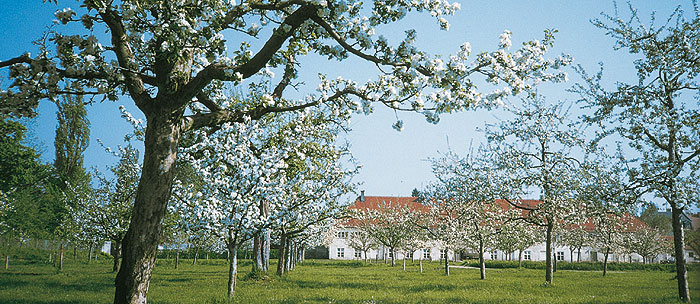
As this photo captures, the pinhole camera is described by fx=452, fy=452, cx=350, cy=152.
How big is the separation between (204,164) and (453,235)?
20875 millimetres

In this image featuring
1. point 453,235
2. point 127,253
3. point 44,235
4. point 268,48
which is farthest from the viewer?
point 44,235

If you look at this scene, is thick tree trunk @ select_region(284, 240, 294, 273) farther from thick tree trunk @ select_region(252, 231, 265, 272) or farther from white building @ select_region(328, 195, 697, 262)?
white building @ select_region(328, 195, 697, 262)

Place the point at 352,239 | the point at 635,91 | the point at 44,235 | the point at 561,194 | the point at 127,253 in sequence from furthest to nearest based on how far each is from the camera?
the point at 352,239 < the point at 44,235 < the point at 561,194 < the point at 635,91 < the point at 127,253

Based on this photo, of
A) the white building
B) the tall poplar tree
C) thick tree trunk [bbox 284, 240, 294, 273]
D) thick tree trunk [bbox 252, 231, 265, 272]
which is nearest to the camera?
the tall poplar tree

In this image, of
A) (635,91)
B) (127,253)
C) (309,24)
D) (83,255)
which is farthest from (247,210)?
(83,255)

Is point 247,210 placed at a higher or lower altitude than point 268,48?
lower

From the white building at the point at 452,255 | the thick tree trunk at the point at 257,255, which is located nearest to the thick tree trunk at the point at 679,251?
the thick tree trunk at the point at 257,255

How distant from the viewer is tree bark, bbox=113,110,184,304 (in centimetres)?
730

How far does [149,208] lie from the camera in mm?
7340

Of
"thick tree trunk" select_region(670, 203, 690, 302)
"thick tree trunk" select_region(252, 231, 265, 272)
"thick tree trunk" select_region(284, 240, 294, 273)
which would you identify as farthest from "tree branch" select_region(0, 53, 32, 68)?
"thick tree trunk" select_region(284, 240, 294, 273)

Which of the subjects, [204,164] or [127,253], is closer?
[127,253]

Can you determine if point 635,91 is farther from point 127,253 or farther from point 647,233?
point 647,233

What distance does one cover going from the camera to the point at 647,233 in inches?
2053

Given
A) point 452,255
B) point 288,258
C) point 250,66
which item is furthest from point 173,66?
point 452,255
